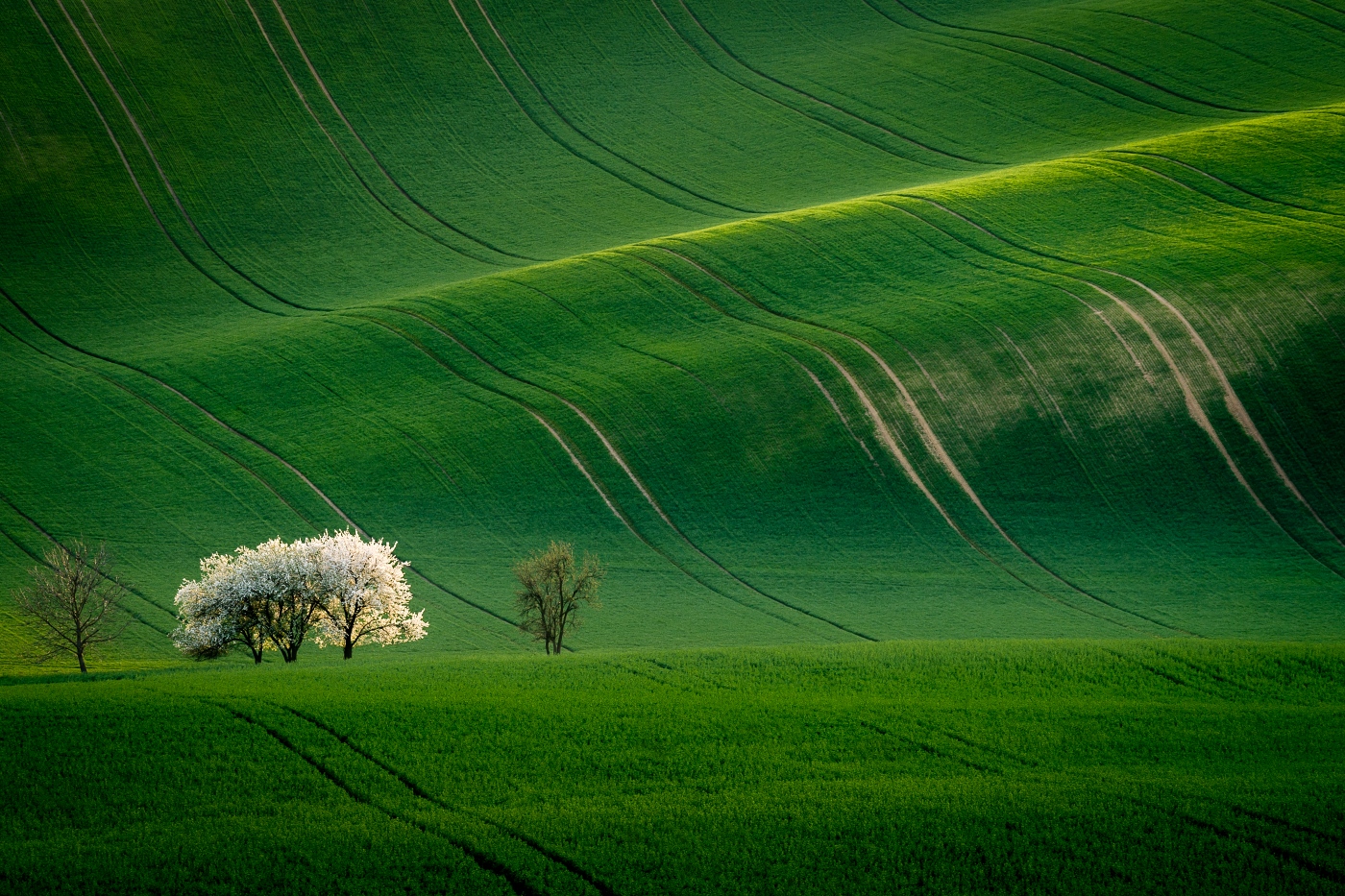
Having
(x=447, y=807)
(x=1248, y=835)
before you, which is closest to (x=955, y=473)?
(x=1248, y=835)

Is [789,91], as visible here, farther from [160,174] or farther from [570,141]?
[160,174]

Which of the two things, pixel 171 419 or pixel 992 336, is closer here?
pixel 992 336

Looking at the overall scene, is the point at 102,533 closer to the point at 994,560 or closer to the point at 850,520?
the point at 850,520

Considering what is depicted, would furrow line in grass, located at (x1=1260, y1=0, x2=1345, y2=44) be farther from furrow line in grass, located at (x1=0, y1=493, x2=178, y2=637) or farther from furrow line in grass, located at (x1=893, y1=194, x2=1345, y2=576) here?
furrow line in grass, located at (x1=0, y1=493, x2=178, y2=637)

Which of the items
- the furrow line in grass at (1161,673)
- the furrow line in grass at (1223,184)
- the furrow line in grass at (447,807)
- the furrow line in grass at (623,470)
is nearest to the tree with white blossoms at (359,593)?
the furrow line in grass at (447,807)

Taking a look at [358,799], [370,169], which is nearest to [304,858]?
[358,799]

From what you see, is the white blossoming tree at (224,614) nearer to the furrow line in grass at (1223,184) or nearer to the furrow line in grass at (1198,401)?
the furrow line in grass at (1198,401)

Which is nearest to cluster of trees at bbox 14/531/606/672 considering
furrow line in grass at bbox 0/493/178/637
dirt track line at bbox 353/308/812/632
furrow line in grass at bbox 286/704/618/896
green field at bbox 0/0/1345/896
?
green field at bbox 0/0/1345/896
